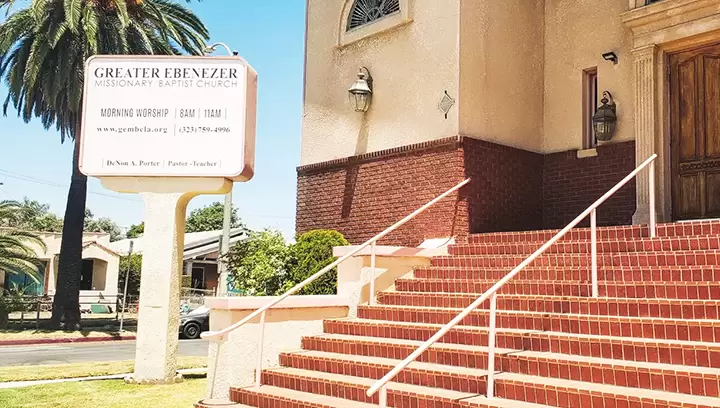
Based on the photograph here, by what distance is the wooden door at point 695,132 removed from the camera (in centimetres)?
962

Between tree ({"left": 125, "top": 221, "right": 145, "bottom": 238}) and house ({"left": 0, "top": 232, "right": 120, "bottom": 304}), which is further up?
tree ({"left": 125, "top": 221, "right": 145, "bottom": 238})

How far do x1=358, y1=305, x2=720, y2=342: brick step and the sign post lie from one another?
3.35 m

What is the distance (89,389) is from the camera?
30.0 feet

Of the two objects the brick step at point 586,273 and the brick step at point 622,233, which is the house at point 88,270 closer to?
the brick step at point 622,233

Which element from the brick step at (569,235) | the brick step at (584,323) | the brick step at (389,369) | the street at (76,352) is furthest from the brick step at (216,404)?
the street at (76,352)

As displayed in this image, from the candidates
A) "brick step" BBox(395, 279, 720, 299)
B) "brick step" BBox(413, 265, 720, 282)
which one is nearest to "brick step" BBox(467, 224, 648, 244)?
"brick step" BBox(413, 265, 720, 282)

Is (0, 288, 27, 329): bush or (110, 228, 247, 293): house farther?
(110, 228, 247, 293): house

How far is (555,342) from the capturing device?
20.4ft

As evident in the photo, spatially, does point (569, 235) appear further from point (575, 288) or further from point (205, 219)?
point (205, 219)

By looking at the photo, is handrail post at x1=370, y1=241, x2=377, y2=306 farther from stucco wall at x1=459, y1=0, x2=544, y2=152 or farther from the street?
the street

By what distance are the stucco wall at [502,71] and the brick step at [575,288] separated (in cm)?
276

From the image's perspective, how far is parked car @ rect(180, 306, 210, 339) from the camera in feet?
72.0

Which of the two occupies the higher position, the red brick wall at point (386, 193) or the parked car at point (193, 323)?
the red brick wall at point (386, 193)

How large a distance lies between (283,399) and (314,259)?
4222 millimetres
